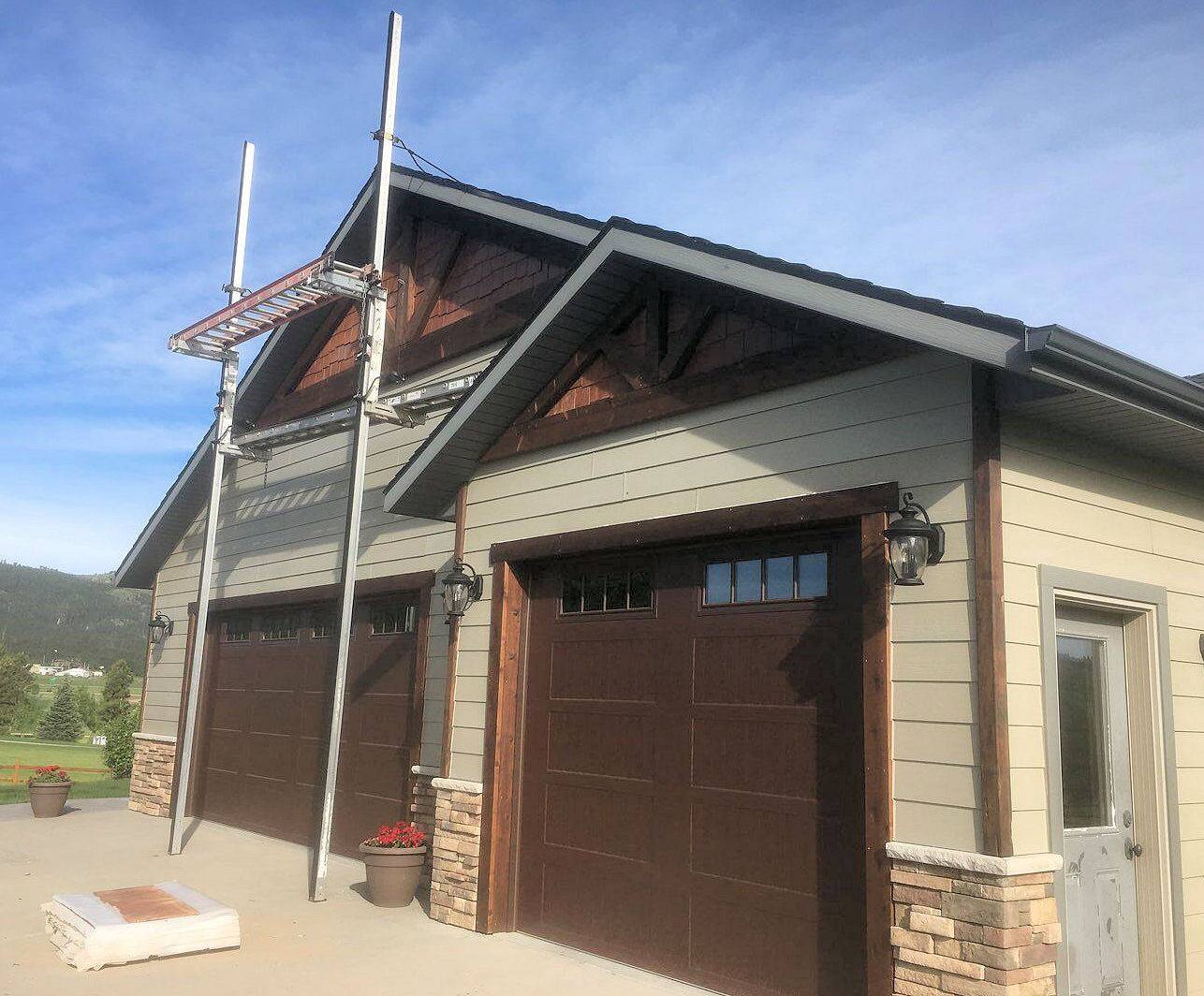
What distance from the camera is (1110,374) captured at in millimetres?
4969

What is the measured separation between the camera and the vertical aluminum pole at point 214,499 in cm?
1166

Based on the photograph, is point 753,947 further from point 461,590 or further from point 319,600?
point 319,600

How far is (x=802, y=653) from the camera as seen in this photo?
6.21 meters

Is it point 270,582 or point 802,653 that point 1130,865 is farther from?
point 270,582

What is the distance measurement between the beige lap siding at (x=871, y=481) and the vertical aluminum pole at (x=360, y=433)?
175 cm

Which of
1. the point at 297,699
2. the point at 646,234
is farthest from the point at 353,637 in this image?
the point at 646,234

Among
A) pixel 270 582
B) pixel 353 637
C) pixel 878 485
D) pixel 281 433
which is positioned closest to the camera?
pixel 878 485

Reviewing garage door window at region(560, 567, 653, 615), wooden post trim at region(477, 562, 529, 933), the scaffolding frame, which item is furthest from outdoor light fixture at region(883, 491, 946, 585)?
the scaffolding frame

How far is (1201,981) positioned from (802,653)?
9.32 feet

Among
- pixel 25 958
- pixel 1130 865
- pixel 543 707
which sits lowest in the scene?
pixel 25 958

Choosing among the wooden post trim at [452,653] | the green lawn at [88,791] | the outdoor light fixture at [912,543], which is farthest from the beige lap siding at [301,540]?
the outdoor light fixture at [912,543]

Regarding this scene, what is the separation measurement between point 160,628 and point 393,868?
903 cm

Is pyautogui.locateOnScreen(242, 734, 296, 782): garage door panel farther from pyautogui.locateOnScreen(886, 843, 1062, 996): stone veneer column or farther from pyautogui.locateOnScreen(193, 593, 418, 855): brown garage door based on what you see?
pyautogui.locateOnScreen(886, 843, 1062, 996): stone veneer column

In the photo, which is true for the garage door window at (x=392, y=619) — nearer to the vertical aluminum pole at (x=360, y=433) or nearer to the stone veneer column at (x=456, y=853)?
the vertical aluminum pole at (x=360, y=433)
